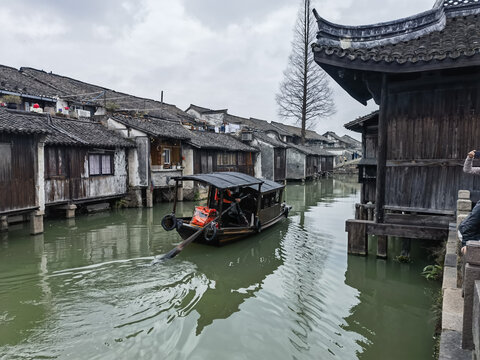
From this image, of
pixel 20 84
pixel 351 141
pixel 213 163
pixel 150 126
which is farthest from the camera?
pixel 351 141

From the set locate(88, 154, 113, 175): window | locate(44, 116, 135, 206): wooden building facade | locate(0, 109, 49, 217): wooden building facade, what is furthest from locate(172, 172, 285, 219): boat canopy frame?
locate(88, 154, 113, 175): window

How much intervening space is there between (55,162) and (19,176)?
304cm

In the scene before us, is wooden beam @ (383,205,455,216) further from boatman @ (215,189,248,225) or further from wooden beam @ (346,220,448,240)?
boatman @ (215,189,248,225)

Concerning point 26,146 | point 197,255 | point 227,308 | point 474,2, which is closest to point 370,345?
point 227,308

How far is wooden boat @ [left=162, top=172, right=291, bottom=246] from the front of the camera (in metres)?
9.65

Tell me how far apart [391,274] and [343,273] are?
1.08 meters

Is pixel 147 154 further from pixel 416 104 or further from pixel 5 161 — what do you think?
pixel 416 104

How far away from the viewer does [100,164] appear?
1593 centimetres

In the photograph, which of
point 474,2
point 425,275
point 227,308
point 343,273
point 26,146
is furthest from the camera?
point 26,146

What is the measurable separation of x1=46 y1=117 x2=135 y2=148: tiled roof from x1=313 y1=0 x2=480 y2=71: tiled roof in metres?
11.3

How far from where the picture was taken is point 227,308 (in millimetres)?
6336

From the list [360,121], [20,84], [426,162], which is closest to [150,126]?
[20,84]

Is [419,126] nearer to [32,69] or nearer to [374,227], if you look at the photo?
[374,227]

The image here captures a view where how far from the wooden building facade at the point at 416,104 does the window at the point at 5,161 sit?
32.4 feet
